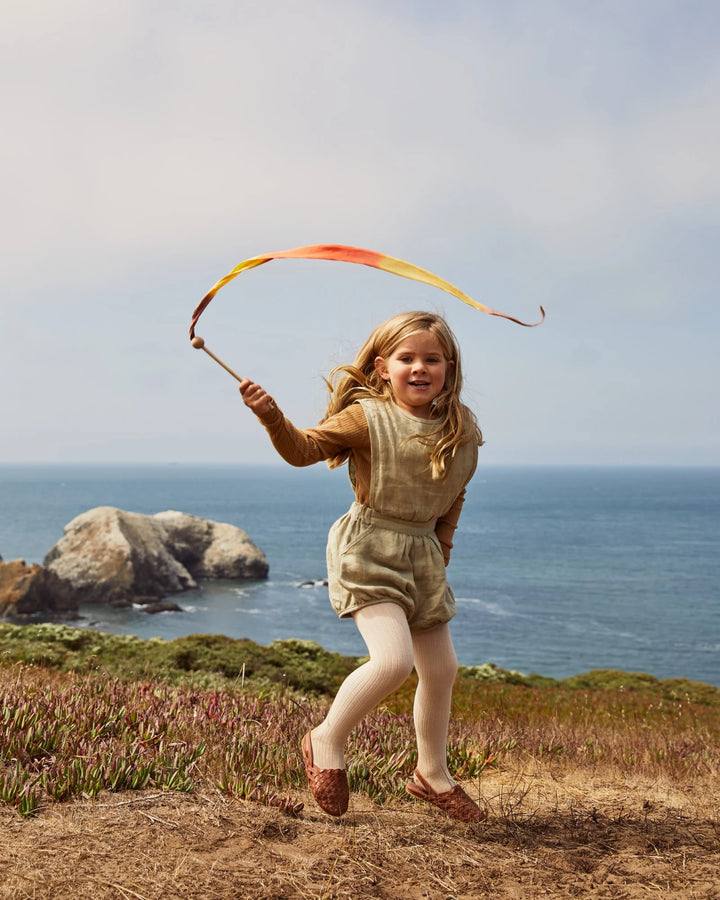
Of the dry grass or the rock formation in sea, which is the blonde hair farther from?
the rock formation in sea

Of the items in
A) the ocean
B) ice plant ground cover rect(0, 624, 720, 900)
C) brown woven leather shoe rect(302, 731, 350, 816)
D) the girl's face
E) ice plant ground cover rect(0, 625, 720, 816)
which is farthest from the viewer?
the ocean

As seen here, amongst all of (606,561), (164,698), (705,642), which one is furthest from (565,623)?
(164,698)

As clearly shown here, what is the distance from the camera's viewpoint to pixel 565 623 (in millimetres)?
52188

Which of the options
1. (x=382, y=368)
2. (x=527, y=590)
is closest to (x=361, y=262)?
(x=382, y=368)

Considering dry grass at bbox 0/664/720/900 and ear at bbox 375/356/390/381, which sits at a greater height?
ear at bbox 375/356/390/381

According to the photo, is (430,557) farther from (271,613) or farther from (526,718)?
(271,613)

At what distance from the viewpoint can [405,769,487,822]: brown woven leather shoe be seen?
4.36m

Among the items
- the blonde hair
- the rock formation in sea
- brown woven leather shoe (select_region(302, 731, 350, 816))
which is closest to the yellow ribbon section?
the blonde hair

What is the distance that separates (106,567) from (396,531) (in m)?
38.6

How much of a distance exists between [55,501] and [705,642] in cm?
13481

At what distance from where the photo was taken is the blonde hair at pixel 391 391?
13.5 feet

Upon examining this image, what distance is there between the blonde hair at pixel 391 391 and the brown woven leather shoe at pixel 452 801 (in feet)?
5.67

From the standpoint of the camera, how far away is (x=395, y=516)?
13.4 feet

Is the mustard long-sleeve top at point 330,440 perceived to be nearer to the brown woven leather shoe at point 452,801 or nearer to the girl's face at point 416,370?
the girl's face at point 416,370
